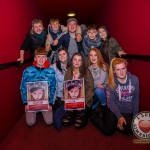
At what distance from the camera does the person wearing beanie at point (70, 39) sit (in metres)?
2.90

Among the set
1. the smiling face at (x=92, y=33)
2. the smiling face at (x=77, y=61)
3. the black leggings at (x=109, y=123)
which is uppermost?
the smiling face at (x=92, y=33)

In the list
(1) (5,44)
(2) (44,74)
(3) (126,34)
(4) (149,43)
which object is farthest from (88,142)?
(3) (126,34)

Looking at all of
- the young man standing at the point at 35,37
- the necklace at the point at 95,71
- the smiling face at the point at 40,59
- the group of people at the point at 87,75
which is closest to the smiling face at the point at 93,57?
the group of people at the point at 87,75

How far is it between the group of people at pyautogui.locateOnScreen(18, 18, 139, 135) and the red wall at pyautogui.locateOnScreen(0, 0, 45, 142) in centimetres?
15

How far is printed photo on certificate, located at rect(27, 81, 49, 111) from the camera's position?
85.9 inches

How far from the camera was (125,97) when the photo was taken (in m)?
2.09

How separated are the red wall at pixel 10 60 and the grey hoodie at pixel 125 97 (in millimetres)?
1364

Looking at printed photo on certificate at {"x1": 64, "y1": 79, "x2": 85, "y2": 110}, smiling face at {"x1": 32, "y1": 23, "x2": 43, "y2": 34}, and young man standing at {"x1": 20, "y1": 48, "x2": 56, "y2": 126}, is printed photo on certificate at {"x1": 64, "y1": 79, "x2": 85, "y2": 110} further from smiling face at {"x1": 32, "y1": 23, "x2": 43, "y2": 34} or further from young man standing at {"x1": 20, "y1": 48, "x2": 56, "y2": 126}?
smiling face at {"x1": 32, "y1": 23, "x2": 43, "y2": 34}

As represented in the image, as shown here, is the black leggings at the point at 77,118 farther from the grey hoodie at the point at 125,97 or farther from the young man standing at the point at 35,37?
the young man standing at the point at 35,37

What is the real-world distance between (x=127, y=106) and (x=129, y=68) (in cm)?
79

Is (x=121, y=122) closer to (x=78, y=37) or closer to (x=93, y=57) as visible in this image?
(x=93, y=57)

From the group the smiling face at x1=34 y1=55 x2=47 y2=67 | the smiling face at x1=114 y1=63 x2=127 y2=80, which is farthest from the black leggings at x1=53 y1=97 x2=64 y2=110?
the smiling face at x1=114 y1=63 x2=127 y2=80

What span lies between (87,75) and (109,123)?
0.79 m

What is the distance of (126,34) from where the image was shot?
270 cm
